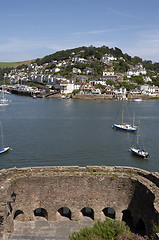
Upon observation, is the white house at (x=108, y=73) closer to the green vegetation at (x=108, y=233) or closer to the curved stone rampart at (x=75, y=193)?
the curved stone rampart at (x=75, y=193)

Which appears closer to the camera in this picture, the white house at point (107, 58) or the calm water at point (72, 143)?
the calm water at point (72, 143)

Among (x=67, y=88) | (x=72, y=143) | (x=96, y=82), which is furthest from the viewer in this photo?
(x=96, y=82)

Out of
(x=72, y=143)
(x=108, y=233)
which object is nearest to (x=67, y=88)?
(x=72, y=143)

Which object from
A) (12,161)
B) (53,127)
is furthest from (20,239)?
(53,127)

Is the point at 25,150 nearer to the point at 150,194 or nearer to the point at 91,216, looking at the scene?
the point at 91,216

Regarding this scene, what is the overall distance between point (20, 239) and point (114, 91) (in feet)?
335

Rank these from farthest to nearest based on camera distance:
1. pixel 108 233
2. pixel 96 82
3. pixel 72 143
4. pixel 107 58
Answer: pixel 107 58, pixel 96 82, pixel 72 143, pixel 108 233

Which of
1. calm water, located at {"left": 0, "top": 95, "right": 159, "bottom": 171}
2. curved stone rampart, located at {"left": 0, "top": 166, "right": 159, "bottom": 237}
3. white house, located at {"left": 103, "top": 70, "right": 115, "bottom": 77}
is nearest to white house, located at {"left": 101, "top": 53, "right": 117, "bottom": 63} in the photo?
white house, located at {"left": 103, "top": 70, "right": 115, "bottom": 77}

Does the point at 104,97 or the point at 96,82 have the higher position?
the point at 96,82

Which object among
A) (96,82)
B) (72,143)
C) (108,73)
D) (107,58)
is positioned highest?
(107,58)

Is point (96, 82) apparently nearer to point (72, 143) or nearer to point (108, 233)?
point (72, 143)

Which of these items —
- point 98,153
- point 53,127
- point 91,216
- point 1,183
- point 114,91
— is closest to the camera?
point 1,183

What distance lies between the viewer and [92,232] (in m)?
9.69

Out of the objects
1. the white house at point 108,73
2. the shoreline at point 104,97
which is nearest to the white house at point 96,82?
the shoreline at point 104,97
